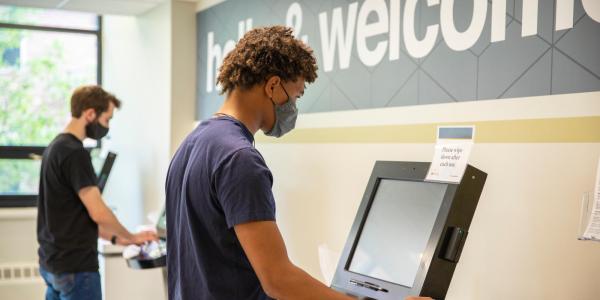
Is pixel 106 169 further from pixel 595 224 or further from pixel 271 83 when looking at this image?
pixel 595 224

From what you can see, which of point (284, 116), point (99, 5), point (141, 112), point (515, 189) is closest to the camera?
point (284, 116)

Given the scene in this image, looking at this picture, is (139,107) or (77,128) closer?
(77,128)

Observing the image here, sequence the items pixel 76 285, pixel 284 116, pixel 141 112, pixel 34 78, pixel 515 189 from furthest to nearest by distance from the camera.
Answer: pixel 34 78, pixel 141 112, pixel 76 285, pixel 515 189, pixel 284 116

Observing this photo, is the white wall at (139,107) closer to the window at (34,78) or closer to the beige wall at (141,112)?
the beige wall at (141,112)

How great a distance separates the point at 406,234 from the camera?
80.1 inches

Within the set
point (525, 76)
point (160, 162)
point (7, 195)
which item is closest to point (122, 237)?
point (160, 162)

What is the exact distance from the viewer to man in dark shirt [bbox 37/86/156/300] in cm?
318

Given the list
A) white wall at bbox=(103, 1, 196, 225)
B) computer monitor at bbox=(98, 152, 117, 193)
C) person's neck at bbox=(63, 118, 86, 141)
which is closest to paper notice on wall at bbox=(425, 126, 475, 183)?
person's neck at bbox=(63, 118, 86, 141)

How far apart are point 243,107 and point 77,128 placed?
1909mm

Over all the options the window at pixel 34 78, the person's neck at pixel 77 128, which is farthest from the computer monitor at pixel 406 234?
the window at pixel 34 78

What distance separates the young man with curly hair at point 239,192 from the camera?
5.13ft

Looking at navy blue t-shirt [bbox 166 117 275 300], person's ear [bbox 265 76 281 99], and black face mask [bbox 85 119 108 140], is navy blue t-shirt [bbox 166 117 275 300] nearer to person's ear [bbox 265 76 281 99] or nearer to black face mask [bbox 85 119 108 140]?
person's ear [bbox 265 76 281 99]

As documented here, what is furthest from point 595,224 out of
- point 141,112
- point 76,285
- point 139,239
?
point 141,112

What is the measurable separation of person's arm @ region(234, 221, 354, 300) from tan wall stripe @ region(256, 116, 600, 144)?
2.91ft
